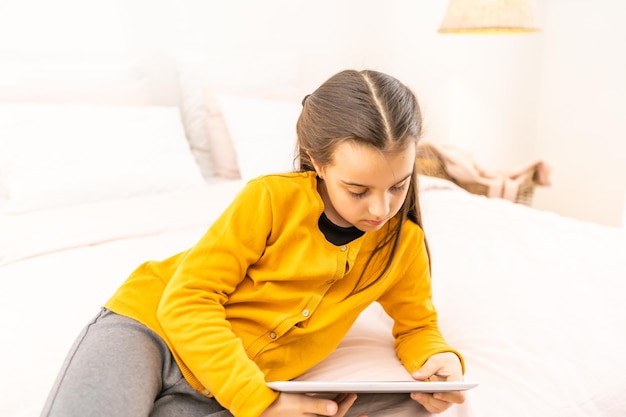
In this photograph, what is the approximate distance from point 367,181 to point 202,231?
86 cm

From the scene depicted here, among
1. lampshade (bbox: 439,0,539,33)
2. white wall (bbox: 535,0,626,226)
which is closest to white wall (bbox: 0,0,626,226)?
white wall (bbox: 535,0,626,226)

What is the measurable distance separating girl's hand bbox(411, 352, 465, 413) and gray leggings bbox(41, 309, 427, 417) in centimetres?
4

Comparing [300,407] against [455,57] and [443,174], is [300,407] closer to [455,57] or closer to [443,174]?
[443,174]

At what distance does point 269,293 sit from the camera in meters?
1.00

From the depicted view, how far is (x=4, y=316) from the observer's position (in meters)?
1.18

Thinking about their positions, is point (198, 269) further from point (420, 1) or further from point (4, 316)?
point (420, 1)

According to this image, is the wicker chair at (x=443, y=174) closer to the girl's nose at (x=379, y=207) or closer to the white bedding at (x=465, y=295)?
the white bedding at (x=465, y=295)

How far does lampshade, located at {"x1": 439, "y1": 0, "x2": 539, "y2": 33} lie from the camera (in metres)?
2.23

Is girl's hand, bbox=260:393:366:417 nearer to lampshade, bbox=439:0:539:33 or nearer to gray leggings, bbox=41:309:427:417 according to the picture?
gray leggings, bbox=41:309:427:417

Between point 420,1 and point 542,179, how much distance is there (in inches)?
44.2

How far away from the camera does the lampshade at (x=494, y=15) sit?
7.30 ft

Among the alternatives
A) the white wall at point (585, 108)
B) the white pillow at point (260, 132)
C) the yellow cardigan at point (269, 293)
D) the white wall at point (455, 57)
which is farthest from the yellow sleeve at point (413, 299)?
the white wall at point (585, 108)

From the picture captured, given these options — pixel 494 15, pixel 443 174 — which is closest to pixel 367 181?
pixel 494 15

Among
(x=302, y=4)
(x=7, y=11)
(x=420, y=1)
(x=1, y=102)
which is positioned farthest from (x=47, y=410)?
(x=420, y=1)
